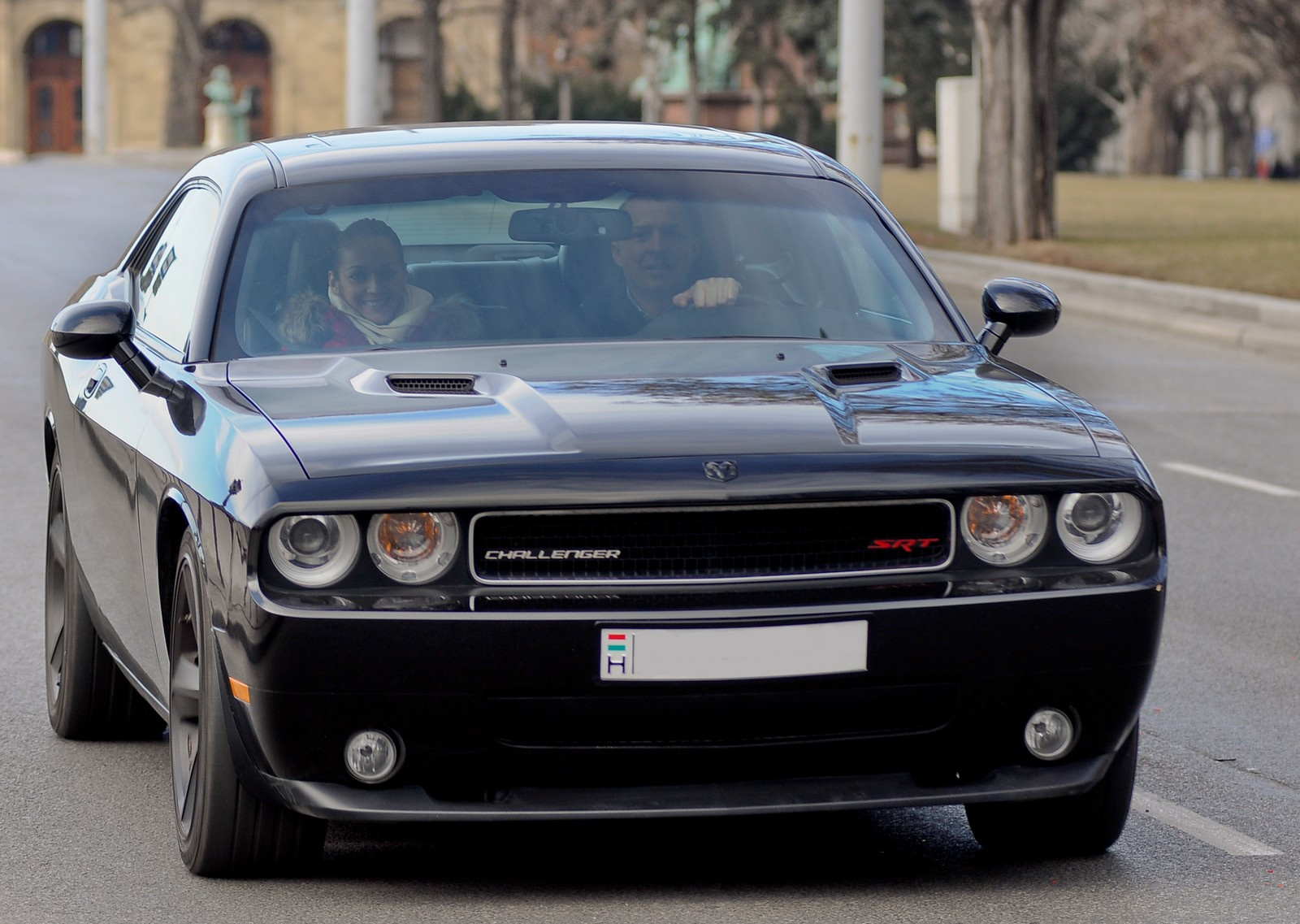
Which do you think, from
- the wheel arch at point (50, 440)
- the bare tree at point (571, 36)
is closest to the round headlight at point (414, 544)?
the wheel arch at point (50, 440)

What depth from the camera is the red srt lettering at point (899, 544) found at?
14.0 ft

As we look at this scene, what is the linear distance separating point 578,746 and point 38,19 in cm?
8020

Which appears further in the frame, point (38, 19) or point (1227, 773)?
point (38, 19)

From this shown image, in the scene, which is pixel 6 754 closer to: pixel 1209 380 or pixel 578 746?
pixel 578 746

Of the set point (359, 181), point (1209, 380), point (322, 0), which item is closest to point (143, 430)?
point (359, 181)

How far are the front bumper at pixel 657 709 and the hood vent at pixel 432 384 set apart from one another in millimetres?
666

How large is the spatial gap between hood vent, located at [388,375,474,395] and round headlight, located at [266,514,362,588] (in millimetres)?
543

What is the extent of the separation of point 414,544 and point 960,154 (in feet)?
83.8

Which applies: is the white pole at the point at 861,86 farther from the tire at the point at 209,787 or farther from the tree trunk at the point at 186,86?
the tree trunk at the point at 186,86

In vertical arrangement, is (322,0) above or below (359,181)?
above

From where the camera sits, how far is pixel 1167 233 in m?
28.7

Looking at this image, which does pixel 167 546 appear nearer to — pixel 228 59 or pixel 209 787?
pixel 209 787

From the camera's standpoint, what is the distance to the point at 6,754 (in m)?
5.86

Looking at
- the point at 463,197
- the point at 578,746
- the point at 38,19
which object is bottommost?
the point at 578,746
